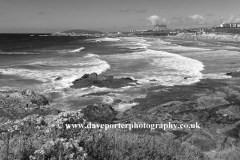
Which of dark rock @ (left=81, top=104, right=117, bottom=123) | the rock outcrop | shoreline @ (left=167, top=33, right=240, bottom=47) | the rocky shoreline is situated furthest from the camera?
shoreline @ (left=167, top=33, right=240, bottom=47)

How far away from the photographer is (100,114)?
48.7ft

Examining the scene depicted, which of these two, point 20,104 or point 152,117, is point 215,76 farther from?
point 20,104

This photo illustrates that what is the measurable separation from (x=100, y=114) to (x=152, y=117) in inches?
129

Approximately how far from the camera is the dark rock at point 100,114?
14.3m

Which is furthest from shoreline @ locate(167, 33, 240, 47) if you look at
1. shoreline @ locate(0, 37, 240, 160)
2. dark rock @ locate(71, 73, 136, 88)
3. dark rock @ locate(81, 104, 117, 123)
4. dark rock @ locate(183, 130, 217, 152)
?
dark rock @ locate(183, 130, 217, 152)

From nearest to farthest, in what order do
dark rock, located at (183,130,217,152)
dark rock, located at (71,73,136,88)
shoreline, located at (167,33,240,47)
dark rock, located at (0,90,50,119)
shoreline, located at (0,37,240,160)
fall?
shoreline, located at (0,37,240,160), dark rock, located at (183,130,217,152), dark rock, located at (0,90,50,119), dark rock, located at (71,73,136,88), shoreline, located at (167,33,240,47)

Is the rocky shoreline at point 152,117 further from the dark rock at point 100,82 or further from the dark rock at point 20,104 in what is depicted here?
the dark rock at point 100,82

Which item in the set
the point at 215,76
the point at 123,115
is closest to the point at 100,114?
the point at 123,115

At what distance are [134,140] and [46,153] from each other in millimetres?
2667

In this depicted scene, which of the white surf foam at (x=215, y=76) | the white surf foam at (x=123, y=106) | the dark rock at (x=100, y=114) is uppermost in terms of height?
the white surf foam at (x=215, y=76)

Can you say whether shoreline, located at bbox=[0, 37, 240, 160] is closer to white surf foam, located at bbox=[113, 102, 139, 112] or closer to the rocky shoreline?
the rocky shoreline

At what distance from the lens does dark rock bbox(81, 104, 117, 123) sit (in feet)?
47.0

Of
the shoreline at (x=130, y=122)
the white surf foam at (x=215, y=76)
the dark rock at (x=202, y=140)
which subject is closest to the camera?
the shoreline at (x=130, y=122)

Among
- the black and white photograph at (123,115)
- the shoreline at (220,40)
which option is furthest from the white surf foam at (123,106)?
the shoreline at (220,40)
